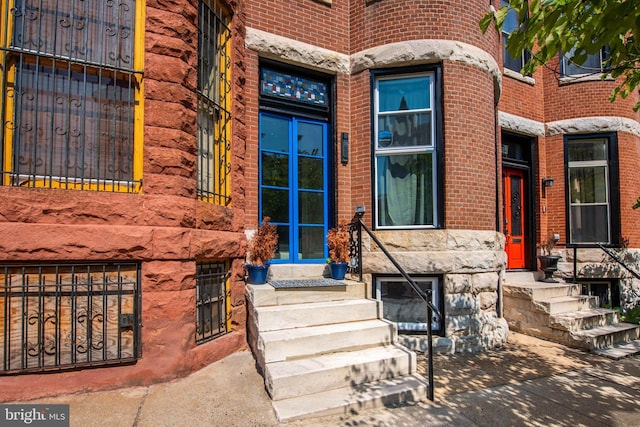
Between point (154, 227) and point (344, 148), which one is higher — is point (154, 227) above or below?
below

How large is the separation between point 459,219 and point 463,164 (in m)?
0.88

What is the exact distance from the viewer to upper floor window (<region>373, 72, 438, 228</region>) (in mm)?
6379

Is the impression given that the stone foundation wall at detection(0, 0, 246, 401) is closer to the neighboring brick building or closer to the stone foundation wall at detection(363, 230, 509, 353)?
the neighboring brick building

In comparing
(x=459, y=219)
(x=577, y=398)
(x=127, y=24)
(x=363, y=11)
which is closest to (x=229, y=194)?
(x=127, y=24)

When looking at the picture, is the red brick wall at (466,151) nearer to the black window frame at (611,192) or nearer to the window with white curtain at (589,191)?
the black window frame at (611,192)

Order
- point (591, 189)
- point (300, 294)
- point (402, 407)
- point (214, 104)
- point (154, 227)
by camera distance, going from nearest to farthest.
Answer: point (402, 407), point (154, 227), point (300, 294), point (214, 104), point (591, 189)

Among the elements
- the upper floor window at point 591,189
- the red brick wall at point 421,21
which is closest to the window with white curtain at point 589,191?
the upper floor window at point 591,189

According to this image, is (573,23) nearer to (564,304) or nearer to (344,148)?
(344,148)

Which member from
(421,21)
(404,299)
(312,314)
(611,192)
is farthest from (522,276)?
(312,314)

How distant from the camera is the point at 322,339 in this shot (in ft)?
14.4

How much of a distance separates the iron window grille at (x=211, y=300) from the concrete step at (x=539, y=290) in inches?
206

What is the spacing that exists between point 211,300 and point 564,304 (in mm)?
5987

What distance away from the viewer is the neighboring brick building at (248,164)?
12.6ft

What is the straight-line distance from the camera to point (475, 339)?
5.98 metres
